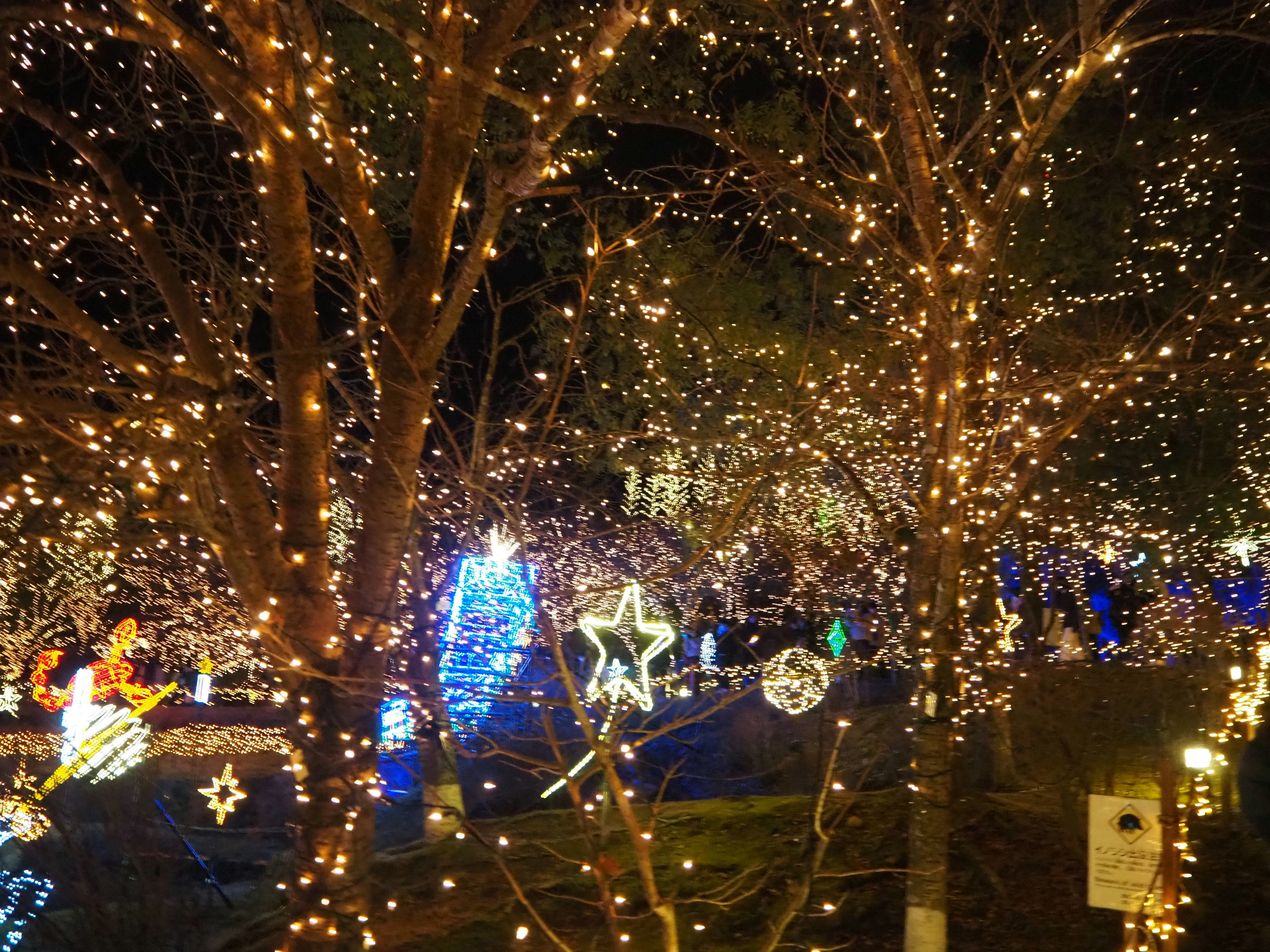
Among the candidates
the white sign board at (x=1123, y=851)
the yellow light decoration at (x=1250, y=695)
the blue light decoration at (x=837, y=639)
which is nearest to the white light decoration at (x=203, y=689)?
the blue light decoration at (x=837, y=639)

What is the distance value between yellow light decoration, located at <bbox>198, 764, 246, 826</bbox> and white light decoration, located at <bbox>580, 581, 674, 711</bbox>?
10.8ft

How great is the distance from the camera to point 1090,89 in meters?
9.22

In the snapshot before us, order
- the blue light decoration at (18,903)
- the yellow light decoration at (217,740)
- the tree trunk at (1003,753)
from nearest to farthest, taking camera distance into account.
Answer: the blue light decoration at (18,903), the tree trunk at (1003,753), the yellow light decoration at (217,740)

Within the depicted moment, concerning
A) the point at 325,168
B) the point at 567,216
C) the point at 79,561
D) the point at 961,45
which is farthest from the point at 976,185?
the point at 79,561

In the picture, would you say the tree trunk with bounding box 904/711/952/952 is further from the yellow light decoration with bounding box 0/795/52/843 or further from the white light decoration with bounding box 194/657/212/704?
the white light decoration with bounding box 194/657/212/704

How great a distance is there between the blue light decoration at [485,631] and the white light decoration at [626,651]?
600 millimetres

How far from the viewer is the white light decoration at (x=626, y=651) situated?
5.84 m

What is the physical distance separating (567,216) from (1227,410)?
7.02 meters

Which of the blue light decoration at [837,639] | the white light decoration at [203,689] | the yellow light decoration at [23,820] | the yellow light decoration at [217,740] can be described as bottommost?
the yellow light decoration at [23,820]

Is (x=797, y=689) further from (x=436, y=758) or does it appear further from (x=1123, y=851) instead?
(x=1123, y=851)

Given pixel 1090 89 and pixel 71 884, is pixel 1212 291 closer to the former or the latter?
pixel 1090 89

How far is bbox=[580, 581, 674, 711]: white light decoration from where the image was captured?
5.84 m

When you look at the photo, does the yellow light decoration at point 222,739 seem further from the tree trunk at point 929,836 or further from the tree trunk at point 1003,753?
the tree trunk at point 929,836

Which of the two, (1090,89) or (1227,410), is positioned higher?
(1090,89)
